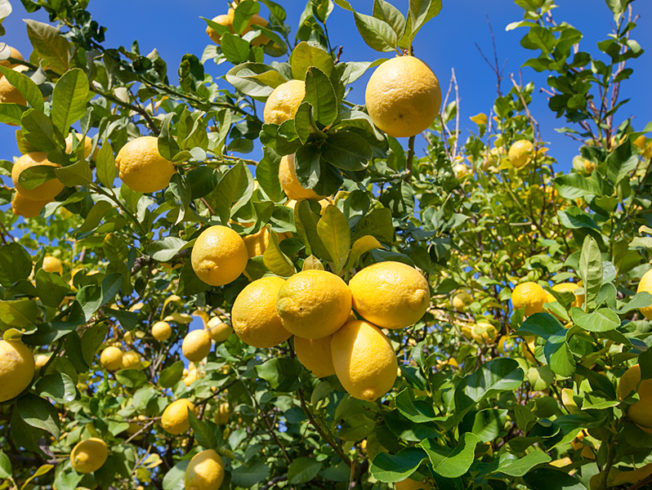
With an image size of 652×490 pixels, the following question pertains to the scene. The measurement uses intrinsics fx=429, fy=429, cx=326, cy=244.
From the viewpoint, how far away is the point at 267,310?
1.00 meters

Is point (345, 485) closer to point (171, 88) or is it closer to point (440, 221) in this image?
point (440, 221)

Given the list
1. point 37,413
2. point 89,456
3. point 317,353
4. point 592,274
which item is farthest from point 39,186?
point 592,274

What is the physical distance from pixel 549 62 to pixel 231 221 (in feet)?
6.26

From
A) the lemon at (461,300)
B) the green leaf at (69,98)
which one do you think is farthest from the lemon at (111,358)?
the lemon at (461,300)

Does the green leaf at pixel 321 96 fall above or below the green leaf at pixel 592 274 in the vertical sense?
above

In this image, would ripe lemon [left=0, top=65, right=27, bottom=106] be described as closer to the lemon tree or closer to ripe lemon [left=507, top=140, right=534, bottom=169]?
the lemon tree

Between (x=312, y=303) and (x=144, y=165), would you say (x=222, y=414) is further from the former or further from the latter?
(x=312, y=303)

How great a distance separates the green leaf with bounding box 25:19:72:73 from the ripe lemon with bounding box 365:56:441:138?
1.28 meters

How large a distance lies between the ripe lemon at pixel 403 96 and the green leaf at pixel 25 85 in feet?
3.12

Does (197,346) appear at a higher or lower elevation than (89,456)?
higher

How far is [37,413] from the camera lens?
1.19m

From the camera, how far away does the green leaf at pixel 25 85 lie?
1.16m

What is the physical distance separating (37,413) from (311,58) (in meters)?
1.23

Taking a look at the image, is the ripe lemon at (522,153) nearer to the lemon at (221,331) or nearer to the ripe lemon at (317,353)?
the lemon at (221,331)
